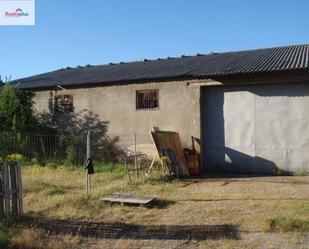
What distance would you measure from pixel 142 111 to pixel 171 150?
3.35m

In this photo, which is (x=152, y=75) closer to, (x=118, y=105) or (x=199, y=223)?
(x=118, y=105)

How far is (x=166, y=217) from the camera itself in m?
9.13

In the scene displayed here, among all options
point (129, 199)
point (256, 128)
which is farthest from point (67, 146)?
point (129, 199)

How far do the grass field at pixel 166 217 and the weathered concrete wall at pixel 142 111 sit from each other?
381 centimetres

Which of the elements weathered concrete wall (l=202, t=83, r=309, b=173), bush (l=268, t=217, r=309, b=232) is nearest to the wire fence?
weathered concrete wall (l=202, t=83, r=309, b=173)

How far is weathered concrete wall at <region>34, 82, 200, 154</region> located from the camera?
55.9 ft

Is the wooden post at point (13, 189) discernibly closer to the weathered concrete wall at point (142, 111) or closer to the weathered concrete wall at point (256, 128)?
the weathered concrete wall at point (142, 111)

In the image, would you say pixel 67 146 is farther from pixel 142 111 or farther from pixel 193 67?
pixel 193 67

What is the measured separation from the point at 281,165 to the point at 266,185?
111 inches

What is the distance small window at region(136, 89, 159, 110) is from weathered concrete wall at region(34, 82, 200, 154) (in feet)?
0.51

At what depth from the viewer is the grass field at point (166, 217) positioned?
7.36 metres

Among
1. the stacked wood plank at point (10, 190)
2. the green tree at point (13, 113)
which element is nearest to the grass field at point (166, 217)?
the stacked wood plank at point (10, 190)

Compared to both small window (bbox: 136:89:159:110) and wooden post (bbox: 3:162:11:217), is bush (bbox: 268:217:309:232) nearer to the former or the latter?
wooden post (bbox: 3:162:11:217)

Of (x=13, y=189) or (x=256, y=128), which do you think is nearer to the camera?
(x=13, y=189)
